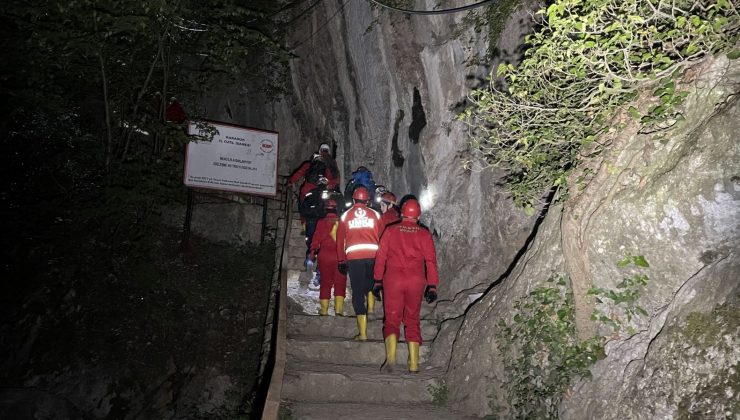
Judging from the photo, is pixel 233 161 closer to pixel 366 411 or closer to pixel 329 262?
pixel 329 262

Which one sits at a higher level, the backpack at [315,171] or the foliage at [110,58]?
the foliage at [110,58]

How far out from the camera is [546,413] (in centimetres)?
431

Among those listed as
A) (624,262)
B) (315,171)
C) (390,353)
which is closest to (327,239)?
(390,353)

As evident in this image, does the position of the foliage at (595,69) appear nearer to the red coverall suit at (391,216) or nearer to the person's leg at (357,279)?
the person's leg at (357,279)

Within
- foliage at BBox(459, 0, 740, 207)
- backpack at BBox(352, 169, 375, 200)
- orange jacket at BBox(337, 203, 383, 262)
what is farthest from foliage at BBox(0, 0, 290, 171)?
foliage at BBox(459, 0, 740, 207)

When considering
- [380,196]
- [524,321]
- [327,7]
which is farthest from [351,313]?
[327,7]

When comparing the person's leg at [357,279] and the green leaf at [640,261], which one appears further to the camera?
the person's leg at [357,279]

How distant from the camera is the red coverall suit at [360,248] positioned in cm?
704

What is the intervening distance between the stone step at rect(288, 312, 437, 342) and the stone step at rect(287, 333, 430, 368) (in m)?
0.47

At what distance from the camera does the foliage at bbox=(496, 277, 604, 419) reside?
4223 millimetres

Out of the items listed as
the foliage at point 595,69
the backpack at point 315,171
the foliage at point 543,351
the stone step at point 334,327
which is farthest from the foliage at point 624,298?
the backpack at point 315,171

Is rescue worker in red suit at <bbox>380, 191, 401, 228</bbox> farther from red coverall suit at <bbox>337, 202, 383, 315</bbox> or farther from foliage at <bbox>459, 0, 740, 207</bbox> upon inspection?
foliage at <bbox>459, 0, 740, 207</bbox>

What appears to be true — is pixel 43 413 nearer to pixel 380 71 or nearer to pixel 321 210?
pixel 321 210

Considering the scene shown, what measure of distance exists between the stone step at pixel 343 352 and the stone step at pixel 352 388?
1.97 feet
